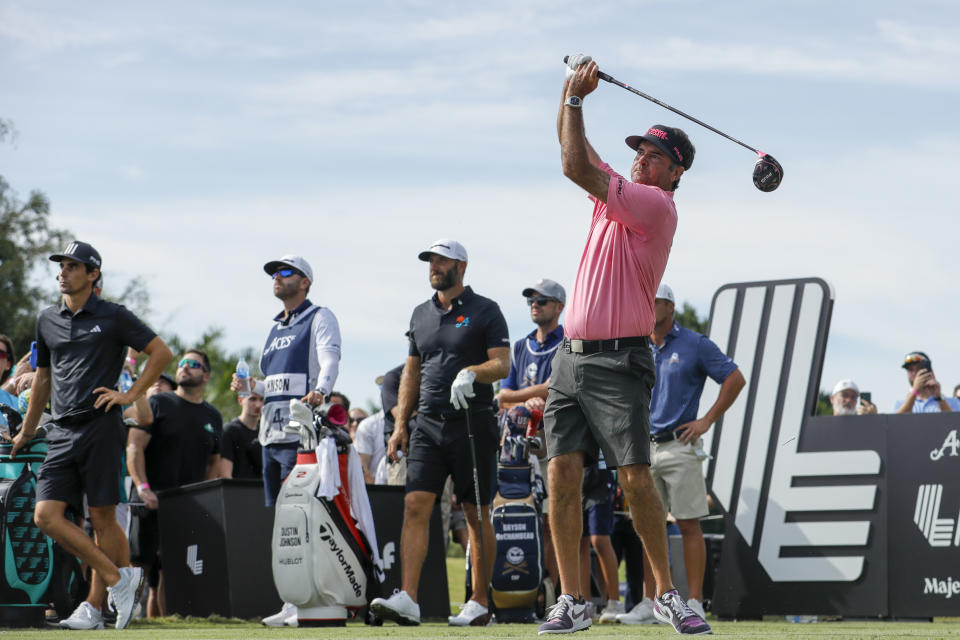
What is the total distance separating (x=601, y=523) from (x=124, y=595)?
143 inches

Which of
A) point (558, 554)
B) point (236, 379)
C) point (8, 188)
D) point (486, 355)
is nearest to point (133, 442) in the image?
point (236, 379)

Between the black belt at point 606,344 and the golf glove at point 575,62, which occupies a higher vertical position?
the golf glove at point 575,62

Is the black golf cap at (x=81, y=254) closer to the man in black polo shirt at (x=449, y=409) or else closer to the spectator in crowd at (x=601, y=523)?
the man in black polo shirt at (x=449, y=409)

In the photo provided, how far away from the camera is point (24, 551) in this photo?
26.0ft

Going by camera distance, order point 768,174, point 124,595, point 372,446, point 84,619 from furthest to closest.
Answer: point 372,446
point 124,595
point 84,619
point 768,174

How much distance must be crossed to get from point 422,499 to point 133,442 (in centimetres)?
308

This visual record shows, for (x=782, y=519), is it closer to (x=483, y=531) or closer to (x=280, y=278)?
(x=483, y=531)

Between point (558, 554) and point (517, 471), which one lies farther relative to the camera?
point (517, 471)

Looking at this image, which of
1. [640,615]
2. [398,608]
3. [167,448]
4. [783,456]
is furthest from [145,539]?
[783,456]

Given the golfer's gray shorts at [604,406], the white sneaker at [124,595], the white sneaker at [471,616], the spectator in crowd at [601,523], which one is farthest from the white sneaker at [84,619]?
the spectator in crowd at [601,523]

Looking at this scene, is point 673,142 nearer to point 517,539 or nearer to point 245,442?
point 517,539

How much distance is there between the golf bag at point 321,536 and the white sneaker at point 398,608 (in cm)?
33

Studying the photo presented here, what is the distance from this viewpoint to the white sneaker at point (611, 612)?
934 cm

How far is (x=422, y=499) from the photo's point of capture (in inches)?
318
